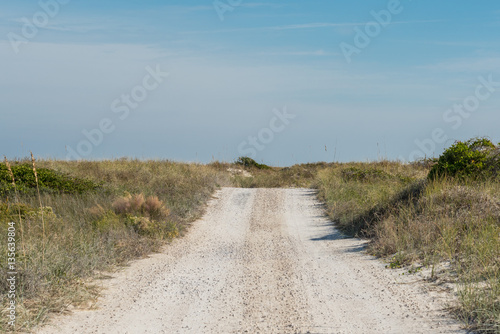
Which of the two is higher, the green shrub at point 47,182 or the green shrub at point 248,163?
the green shrub at point 248,163

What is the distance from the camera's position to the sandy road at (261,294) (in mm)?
5516

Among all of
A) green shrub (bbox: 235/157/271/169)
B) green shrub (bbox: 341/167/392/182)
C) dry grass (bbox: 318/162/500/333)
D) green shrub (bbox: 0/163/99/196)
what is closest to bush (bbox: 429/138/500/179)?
dry grass (bbox: 318/162/500/333)

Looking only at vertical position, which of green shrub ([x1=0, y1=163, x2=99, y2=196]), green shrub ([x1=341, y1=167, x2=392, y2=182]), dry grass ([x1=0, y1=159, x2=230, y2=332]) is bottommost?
dry grass ([x1=0, y1=159, x2=230, y2=332])

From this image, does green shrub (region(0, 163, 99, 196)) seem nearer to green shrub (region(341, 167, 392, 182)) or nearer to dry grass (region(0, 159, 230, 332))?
dry grass (region(0, 159, 230, 332))

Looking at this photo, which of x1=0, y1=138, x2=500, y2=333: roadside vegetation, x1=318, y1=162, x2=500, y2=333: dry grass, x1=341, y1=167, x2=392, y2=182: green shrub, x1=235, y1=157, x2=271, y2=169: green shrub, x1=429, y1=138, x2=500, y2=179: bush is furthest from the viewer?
x1=235, y1=157, x2=271, y2=169: green shrub

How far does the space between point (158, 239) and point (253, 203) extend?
6.83 metres

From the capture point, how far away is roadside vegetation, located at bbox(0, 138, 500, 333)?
6.26 m

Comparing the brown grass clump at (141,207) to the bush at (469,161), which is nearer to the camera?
the brown grass clump at (141,207)

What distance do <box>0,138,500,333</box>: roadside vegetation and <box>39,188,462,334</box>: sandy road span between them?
0.43m

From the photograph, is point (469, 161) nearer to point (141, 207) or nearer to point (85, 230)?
point (141, 207)

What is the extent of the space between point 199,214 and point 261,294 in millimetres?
8082

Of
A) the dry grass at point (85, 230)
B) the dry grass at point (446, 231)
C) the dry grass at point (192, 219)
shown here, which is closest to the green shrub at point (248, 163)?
the dry grass at point (85, 230)

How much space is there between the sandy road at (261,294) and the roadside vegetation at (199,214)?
43 centimetres

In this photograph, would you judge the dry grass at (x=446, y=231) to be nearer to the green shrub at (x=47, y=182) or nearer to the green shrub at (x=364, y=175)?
the green shrub at (x=364, y=175)
